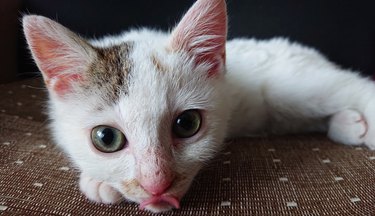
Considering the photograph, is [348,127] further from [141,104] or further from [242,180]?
[141,104]

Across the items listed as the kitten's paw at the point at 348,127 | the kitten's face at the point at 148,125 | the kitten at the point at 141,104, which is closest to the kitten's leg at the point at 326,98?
the kitten's paw at the point at 348,127

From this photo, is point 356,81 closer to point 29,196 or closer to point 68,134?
point 68,134

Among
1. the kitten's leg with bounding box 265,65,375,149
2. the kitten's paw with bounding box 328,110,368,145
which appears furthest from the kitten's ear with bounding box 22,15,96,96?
the kitten's paw with bounding box 328,110,368,145

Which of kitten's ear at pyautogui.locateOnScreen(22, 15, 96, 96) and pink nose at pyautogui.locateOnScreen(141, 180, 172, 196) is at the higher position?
kitten's ear at pyautogui.locateOnScreen(22, 15, 96, 96)

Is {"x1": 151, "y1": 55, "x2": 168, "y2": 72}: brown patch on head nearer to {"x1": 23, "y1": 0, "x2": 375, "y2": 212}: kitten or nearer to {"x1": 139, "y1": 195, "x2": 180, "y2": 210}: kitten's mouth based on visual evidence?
{"x1": 23, "y1": 0, "x2": 375, "y2": 212}: kitten

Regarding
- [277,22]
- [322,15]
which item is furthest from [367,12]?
[277,22]

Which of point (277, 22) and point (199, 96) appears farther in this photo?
point (277, 22)
